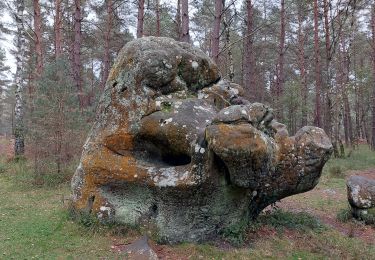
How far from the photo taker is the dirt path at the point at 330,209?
31.0 feet

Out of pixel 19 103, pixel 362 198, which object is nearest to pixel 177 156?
pixel 362 198

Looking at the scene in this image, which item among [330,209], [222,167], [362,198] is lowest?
[330,209]

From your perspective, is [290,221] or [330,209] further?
[330,209]

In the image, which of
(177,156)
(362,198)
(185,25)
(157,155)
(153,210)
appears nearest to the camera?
(153,210)

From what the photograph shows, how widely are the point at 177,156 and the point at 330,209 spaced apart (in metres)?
5.75

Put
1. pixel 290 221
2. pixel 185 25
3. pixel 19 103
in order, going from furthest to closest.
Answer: pixel 19 103, pixel 185 25, pixel 290 221

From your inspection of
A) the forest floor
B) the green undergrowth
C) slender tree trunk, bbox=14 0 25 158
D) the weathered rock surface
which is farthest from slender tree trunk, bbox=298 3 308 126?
the green undergrowth

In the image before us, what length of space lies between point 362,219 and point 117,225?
6.54 m

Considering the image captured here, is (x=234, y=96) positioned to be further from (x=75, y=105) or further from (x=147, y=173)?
(x=75, y=105)

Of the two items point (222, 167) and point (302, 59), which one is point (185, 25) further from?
point (302, 59)

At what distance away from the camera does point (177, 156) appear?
27.6 feet

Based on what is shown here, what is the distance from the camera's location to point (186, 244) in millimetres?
7715

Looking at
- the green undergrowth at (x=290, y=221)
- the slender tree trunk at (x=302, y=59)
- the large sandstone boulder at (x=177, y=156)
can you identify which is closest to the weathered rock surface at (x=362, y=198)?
the green undergrowth at (x=290, y=221)

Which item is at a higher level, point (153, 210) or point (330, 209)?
point (153, 210)
